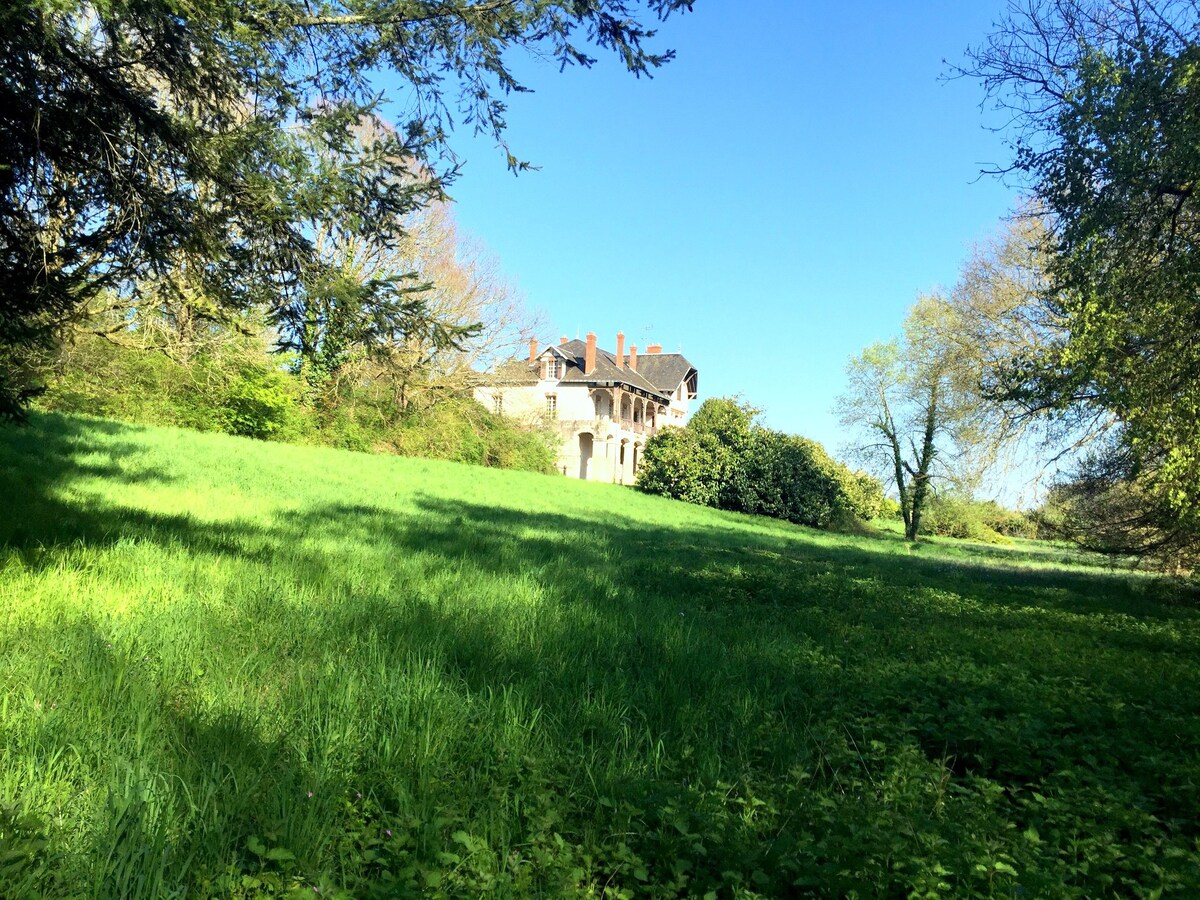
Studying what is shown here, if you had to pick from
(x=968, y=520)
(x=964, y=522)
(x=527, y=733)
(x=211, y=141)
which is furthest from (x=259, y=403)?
(x=968, y=520)

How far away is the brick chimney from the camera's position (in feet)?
182

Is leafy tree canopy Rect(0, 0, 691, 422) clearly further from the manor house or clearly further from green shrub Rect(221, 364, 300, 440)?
the manor house

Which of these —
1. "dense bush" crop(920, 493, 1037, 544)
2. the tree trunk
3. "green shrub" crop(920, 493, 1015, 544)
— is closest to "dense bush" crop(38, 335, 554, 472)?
the tree trunk

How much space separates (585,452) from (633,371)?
28.5 ft

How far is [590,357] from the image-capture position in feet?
183

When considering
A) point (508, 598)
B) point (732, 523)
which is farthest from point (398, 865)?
point (732, 523)

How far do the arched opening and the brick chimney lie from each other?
214 inches

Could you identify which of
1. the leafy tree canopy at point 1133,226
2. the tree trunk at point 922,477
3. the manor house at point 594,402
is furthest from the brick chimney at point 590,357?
the leafy tree canopy at point 1133,226

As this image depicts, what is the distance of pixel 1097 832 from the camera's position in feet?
9.68

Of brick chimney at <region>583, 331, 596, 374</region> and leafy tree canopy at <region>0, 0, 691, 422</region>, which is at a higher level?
brick chimney at <region>583, 331, 596, 374</region>

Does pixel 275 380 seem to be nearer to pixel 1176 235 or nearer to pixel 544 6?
pixel 544 6

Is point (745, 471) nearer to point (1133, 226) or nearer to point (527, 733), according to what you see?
point (1133, 226)

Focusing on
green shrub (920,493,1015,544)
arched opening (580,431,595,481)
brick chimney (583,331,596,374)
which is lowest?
green shrub (920,493,1015,544)

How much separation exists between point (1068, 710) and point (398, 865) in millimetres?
4379
